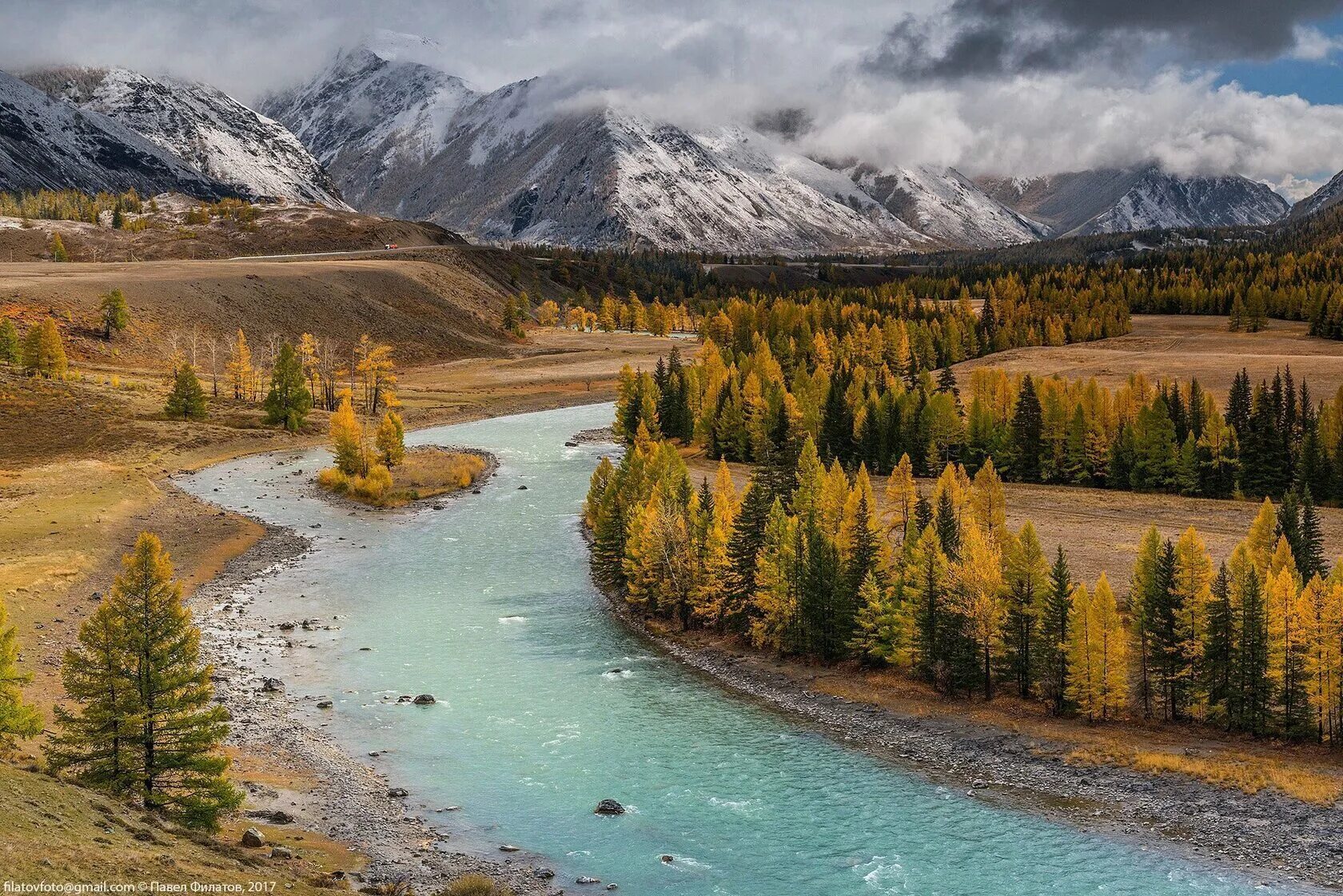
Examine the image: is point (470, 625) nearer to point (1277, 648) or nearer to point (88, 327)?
point (1277, 648)

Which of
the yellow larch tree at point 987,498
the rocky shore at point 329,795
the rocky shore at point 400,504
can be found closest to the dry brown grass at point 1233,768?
the yellow larch tree at point 987,498

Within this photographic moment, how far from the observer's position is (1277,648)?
5109 cm

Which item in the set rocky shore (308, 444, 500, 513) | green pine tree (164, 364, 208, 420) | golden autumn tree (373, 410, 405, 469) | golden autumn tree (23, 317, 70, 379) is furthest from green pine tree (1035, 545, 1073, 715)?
golden autumn tree (23, 317, 70, 379)

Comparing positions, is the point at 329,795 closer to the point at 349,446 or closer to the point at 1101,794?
the point at 1101,794

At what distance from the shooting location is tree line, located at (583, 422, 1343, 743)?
51.9 metres

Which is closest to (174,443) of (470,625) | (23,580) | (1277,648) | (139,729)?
(23,580)

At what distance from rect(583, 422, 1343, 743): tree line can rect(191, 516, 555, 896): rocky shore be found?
2406 cm

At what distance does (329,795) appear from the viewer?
46.7m

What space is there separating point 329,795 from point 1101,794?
1290 inches

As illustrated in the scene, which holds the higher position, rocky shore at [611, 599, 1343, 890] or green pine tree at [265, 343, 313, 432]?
green pine tree at [265, 343, 313, 432]

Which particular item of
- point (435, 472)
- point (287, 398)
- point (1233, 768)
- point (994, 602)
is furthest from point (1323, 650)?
point (287, 398)

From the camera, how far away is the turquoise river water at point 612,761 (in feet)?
138

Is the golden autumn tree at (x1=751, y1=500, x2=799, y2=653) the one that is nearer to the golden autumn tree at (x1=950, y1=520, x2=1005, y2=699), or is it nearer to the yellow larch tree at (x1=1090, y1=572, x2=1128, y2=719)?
the golden autumn tree at (x1=950, y1=520, x2=1005, y2=699)

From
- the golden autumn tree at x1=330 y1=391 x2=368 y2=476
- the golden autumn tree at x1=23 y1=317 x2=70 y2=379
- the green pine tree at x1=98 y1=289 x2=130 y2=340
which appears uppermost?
the green pine tree at x1=98 y1=289 x2=130 y2=340
